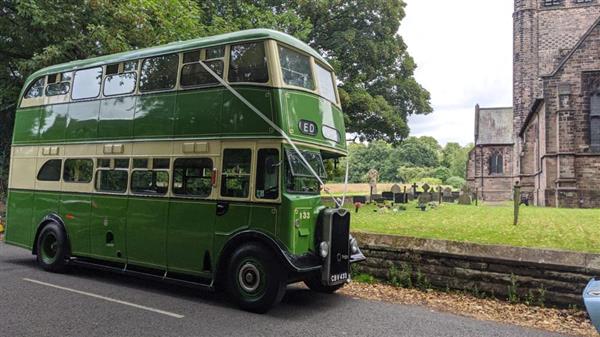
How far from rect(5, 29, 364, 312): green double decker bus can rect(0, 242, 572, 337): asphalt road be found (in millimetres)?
358

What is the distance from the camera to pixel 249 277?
692 cm

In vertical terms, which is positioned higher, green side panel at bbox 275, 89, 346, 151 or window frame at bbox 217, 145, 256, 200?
green side panel at bbox 275, 89, 346, 151

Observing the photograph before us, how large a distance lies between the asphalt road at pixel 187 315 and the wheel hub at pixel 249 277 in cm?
38

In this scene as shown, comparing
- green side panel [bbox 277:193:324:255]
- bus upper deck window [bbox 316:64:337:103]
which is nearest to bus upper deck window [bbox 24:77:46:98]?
bus upper deck window [bbox 316:64:337:103]

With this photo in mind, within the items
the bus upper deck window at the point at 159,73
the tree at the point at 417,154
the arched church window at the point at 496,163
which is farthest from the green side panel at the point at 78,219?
the tree at the point at 417,154

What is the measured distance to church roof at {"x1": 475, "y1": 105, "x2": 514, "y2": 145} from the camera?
179ft

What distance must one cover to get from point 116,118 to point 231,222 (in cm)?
342

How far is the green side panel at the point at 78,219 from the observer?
9078 mm

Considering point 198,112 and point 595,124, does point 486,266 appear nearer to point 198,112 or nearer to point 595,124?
point 198,112

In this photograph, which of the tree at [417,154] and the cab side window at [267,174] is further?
the tree at [417,154]

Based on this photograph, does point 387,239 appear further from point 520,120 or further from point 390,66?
point 520,120

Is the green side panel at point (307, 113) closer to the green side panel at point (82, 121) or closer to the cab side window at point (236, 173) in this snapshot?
the cab side window at point (236, 173)

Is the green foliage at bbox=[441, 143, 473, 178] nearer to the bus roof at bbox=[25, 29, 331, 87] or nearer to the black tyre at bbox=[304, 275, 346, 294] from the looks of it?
the black tyre at bbox=[304, 275, 346, 294]

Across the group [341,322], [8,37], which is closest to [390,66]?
[8,37]
